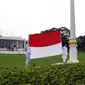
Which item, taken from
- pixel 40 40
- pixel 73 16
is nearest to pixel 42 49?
pixel 40 40

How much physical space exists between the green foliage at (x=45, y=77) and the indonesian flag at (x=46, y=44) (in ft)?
17.3

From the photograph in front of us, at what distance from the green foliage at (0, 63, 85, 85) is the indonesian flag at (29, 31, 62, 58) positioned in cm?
528

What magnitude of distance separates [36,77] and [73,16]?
11414mm

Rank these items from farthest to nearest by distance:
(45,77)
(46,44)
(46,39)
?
(46,44) < (46,39) < (45,77)

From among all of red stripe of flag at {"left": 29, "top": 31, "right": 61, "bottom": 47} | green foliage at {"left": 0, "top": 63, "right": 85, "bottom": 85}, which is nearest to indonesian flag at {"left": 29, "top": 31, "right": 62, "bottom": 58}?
red stripe of flag at {"left": 29, "top": 31, "right": 61, "bottom": 47}

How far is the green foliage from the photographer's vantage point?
19.9 ft

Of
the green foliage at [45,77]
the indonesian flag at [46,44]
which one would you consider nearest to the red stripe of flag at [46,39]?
the indonesian flag at [46,44]

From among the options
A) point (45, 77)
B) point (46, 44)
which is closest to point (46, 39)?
point (46, 44)

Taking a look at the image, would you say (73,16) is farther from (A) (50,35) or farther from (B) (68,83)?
(B) (68,83)

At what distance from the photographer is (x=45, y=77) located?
6203mm

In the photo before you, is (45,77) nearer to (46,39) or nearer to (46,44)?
(46,39)

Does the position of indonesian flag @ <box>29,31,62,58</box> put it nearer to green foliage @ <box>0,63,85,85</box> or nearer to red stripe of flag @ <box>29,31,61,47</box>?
red stripe of flag @ <box>29,31,61,47</box>

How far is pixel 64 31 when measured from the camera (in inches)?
3319

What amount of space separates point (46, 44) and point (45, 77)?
6369 mm
